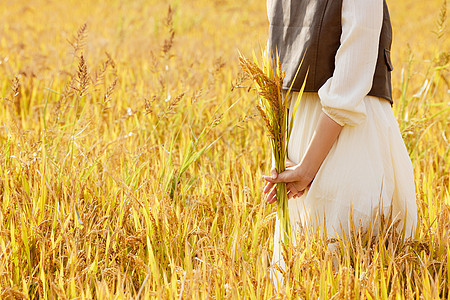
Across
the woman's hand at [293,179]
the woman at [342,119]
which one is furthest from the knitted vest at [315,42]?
the woman's hand at [293,179]

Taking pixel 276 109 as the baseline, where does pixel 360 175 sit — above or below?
below

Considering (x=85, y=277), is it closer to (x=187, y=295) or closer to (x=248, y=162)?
(x=187, y=295)

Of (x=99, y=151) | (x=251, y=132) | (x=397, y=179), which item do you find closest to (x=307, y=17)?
(x=397, y=179)

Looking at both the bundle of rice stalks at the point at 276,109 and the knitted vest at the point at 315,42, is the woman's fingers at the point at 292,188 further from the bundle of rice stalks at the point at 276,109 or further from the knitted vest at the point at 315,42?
the knitted vest at the point at 315,42

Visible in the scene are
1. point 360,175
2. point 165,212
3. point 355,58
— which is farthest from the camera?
point 165,212

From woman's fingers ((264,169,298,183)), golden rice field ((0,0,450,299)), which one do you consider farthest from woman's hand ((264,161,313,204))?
golden rice field ((0,0,450,299))

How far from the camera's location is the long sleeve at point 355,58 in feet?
3.80

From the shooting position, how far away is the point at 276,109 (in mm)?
1246

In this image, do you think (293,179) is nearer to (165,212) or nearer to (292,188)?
(292,188)

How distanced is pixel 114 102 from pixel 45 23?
351 cm

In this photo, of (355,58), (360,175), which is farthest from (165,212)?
(355,58)

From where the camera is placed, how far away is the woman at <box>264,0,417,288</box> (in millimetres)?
1177

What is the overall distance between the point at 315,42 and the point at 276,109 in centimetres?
18

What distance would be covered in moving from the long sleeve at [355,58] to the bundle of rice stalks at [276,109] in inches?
Result: 3.7
